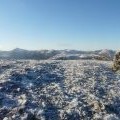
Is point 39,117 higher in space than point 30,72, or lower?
lower

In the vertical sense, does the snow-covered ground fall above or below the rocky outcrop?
below

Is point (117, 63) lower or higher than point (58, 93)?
higher

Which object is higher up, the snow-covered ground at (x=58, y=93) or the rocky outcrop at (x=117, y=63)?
the rocky outcrop at (x=117, y=63)

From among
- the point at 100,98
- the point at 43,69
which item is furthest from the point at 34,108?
the point at 43,69

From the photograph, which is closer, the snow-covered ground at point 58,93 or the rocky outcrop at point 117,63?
the snow-covered ground at point 58,93

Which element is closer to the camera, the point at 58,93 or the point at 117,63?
the point at 58,93

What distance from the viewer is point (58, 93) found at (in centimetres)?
1362

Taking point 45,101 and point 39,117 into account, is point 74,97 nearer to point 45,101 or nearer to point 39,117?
point 45,101

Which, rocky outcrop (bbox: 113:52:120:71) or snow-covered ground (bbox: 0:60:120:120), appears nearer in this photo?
snow-covered ground (bbox: 0:60:120:120)

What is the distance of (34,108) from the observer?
11.9 m

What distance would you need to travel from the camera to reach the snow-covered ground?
11508 mm

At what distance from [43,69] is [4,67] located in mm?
2925

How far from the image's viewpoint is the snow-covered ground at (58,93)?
11.5 meters

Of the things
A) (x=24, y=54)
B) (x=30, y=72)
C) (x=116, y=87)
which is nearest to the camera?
(x=116, y=87)
